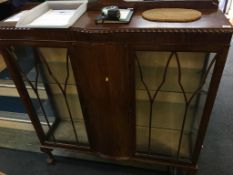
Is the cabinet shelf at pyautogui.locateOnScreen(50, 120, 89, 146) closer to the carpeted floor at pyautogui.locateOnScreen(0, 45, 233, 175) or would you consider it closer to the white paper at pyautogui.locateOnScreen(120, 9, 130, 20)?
the carpeted floor at pyautogui.locateOnScreen(0, 45, 233, 175)

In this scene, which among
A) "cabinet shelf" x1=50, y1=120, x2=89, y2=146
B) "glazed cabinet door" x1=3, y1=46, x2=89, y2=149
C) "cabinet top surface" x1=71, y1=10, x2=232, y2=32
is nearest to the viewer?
"cabinet top surface" x1=71, y1=10, x2=232, y2=32

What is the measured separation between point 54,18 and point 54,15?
0.04 meters

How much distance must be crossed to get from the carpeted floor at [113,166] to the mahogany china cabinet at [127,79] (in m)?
0.16

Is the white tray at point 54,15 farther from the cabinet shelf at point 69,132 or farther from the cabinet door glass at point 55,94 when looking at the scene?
the cabinet shelf at point 69,132

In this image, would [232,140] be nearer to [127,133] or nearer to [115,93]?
[127,133]

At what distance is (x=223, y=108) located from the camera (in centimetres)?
162

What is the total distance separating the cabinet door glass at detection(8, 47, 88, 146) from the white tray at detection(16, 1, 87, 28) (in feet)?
0.41

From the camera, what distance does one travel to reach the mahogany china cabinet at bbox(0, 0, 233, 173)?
76 cm

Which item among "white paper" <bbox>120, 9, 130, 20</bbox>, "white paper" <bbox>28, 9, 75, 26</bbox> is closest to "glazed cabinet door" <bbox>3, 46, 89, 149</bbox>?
"white paper" <bbox>28, 9, 75, 26</bbox>

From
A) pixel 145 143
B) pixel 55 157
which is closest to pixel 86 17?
pixel 145 143

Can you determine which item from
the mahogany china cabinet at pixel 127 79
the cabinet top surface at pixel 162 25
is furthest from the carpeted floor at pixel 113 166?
the cabinet top surface at pixel 162 25

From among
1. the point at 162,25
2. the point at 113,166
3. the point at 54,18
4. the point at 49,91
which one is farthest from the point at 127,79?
the point at 113,166

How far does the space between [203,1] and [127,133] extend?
63 centimetres

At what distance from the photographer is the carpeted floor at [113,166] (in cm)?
127
